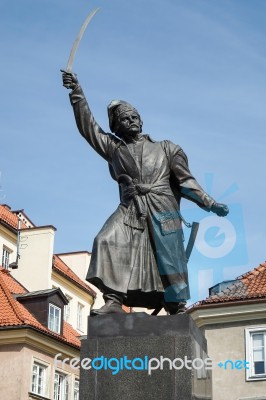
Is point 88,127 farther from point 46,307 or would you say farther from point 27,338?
point 46,307

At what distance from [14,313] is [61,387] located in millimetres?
3491

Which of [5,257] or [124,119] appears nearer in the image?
[124,119]

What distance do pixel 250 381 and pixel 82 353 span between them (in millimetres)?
21492

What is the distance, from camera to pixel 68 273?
41.6 metres

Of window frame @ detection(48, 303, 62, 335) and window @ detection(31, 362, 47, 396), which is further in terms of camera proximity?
window frame @ detection(48, 303, 62, 335)

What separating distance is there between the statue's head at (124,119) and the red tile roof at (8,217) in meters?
27.9

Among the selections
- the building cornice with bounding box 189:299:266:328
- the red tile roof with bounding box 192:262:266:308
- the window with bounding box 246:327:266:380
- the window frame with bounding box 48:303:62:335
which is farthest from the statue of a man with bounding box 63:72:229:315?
the window frame with bounding box 48:303:62:335

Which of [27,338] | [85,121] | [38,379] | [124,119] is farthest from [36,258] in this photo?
[124,119]

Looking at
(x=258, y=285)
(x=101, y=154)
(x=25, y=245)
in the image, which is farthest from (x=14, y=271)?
(x=101, y=154)

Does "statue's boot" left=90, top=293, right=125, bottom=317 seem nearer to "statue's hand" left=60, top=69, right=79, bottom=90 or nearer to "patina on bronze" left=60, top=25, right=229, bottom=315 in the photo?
"patina on bronze" left=60, top=25, right=229, bottom=315

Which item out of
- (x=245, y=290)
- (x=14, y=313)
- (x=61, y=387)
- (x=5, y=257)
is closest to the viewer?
(x=245, y=290)

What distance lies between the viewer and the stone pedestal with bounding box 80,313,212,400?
8.40 meters

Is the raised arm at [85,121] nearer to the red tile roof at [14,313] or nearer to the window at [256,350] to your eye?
the window at [256,350]

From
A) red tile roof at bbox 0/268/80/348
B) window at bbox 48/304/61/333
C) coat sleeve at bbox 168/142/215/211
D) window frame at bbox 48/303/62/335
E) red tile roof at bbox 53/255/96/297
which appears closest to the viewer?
coat sleeve at bbox 168/142/215/211
